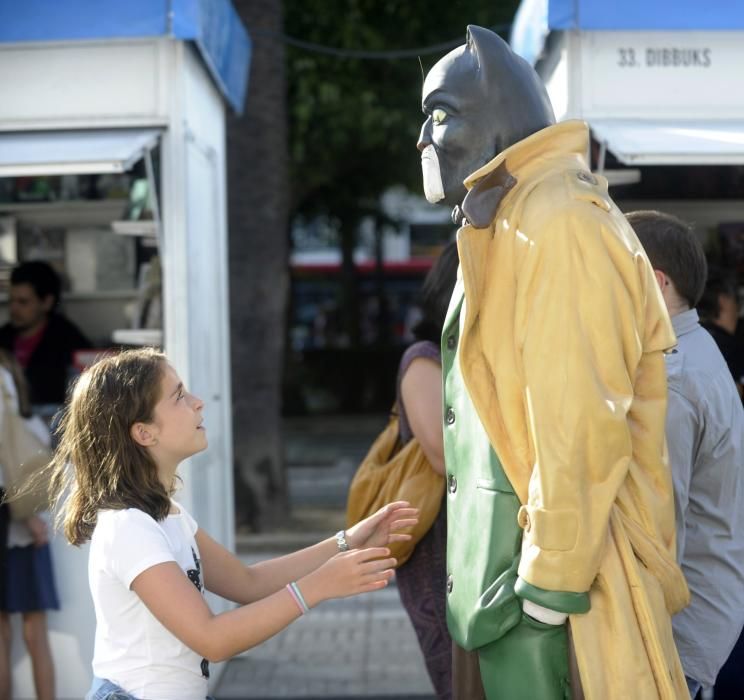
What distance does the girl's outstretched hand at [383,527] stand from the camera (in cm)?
288

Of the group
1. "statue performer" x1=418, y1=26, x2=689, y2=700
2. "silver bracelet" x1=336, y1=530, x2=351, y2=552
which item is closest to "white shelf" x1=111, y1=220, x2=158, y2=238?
"silver bracelet" x1=336, y1=530, x2=351, y2=552

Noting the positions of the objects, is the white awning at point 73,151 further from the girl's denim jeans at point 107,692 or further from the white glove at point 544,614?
the white glove at point 544,614

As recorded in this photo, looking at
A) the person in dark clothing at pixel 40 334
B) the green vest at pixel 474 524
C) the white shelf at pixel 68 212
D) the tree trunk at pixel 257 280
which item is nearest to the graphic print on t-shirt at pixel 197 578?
the green vest at pixel 474 524

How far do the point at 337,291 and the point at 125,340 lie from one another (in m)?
30.4

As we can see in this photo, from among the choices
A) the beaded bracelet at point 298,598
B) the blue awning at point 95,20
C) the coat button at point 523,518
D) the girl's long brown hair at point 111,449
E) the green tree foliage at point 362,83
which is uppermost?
the green tree foliage at point 362,83

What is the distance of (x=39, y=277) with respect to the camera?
20.5 ft

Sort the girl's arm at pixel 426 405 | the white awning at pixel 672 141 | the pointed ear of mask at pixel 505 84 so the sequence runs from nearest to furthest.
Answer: the pointed ear of mask at pixel 505 84 < the girl's arm at pixel 426 405 < the white awning at pixel 672 141

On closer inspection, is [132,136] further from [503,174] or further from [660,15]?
[503,174]

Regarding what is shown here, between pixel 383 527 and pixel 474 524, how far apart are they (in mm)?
372

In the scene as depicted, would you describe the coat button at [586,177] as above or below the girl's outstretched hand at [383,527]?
above

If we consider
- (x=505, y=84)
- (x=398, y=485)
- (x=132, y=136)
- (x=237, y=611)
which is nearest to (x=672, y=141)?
(x=398, y=485)

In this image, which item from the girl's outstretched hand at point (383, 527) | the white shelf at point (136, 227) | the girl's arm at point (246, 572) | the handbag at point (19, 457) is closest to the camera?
the girl's outstretched hand at point (383, 527)

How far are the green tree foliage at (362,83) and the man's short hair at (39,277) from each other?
8146 millimetres

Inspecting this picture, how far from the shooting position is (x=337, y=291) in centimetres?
3556
